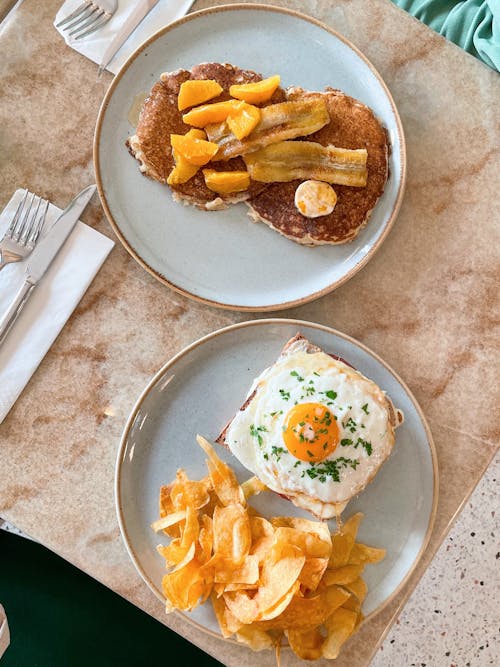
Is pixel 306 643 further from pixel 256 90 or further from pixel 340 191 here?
pixel 256 90

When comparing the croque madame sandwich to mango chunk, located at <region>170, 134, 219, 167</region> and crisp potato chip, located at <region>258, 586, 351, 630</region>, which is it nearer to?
mango chunk, located at <region>170, 134, 219, 167</region>

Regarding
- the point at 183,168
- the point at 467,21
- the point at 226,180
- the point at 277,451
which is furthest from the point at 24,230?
the point at 467,21

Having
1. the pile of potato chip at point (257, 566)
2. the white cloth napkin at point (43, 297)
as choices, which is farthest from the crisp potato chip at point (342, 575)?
the white cloth napkin at point (43, 297)

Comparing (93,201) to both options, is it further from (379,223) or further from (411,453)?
(411,453)

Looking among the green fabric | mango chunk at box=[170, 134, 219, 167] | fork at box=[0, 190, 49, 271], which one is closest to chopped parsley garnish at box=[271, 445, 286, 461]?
mango chunk at box=[170, 134, 219, 167]

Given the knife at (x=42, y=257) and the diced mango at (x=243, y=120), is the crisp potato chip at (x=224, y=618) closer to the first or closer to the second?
the knife at (x=42, y=257)

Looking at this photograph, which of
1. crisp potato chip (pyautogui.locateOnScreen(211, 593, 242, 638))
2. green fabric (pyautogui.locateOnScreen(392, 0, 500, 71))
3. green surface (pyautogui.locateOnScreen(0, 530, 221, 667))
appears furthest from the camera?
green surface (pyautogui.locateOnScreen(0, 530, 221, 667))

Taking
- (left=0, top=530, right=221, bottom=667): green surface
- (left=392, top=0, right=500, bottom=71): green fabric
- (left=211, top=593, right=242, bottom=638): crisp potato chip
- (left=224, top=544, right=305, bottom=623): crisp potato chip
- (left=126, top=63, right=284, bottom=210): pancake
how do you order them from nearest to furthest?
(left=224, top=544, right=305, bottom=623): crisp potato chip → (left=211, top=593, right=242, bottom=638): crisp potato chip → (left=126, top=63, right=284, bottom=210): pancake → (left=392, top=0, right=500, bottom=71): green fabric → (left=0, top=530, right=221, bottom=667): green surface
